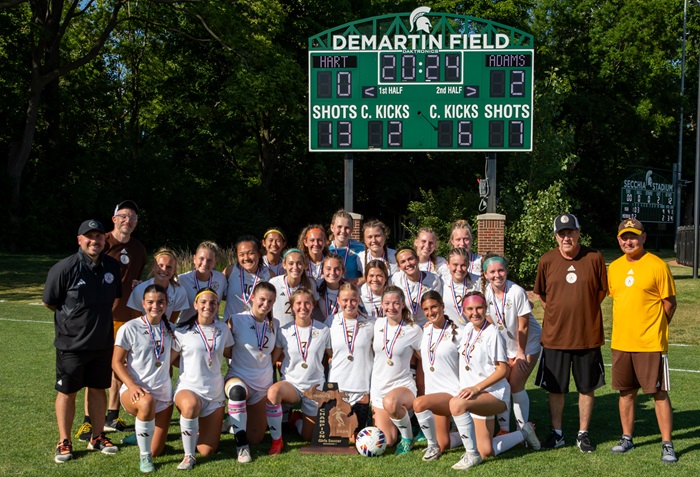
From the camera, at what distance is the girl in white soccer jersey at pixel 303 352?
259 inches

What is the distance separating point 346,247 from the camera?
785 cm

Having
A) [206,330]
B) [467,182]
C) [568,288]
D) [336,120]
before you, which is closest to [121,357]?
[206,330]

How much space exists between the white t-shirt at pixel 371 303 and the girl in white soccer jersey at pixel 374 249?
0.23 metres

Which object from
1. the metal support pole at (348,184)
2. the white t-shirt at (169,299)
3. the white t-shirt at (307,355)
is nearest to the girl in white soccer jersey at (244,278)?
the white t-shirt at (169,299)

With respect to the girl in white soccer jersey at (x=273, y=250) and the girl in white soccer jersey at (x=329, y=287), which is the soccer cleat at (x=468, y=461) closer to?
the girl in white soccer jersey at (x=329, y=287)

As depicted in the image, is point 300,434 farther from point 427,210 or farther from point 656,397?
point 427,210

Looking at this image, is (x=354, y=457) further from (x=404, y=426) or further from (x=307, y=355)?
(x=307, y=355)

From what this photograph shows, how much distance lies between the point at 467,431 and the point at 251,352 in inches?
75.7

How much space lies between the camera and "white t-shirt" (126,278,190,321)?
678 cm

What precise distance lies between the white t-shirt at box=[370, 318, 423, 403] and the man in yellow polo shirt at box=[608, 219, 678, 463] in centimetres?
166

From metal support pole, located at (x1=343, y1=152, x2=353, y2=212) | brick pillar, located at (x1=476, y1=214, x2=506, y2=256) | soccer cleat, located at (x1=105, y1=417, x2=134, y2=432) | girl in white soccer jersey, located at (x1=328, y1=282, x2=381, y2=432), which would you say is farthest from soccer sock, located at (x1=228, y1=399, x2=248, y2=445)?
brick pillar, located at (x1=476, y1=214, x2=506, y2=256)

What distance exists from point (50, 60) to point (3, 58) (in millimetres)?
1848

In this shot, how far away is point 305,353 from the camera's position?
21.8ft

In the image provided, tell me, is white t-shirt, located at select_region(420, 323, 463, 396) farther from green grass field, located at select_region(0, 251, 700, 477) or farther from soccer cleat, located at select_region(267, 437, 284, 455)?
soccer cleat, located at select_region(267, 437, 284, 455)
